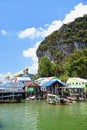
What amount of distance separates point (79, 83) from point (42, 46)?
60.8 m

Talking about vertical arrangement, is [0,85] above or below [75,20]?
below

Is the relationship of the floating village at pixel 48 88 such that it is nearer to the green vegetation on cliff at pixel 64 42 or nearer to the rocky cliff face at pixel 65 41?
the green vegetation on cliff at pixel 64 42

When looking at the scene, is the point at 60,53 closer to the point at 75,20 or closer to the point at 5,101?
the point at 75,20

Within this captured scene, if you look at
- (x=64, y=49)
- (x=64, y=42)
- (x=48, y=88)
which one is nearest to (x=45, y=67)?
(x=48, y=88)

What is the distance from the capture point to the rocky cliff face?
144750 millimetres

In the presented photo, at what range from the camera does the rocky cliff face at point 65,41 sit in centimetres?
14475

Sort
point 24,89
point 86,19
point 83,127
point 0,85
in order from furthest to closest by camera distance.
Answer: point 86,19, point 24,89, point 0,85, point 83,127

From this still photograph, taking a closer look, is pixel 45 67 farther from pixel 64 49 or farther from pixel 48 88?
pixel 64 49

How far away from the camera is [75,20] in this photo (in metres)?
159

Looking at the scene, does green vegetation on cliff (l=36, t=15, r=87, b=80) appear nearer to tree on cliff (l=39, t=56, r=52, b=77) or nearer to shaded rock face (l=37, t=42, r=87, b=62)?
shaded rock face (l=37, t=42, r=87, b=62)

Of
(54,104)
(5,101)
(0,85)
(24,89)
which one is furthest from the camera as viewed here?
(24,89)

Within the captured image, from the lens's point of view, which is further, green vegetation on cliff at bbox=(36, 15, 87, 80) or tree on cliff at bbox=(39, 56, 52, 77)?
green vegetation on cliff at bbox=(36, 15, 87, 80)

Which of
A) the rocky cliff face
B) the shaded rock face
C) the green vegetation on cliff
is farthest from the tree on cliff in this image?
the shaded rock face

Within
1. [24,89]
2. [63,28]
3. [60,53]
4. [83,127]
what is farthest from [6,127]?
[63,28]
